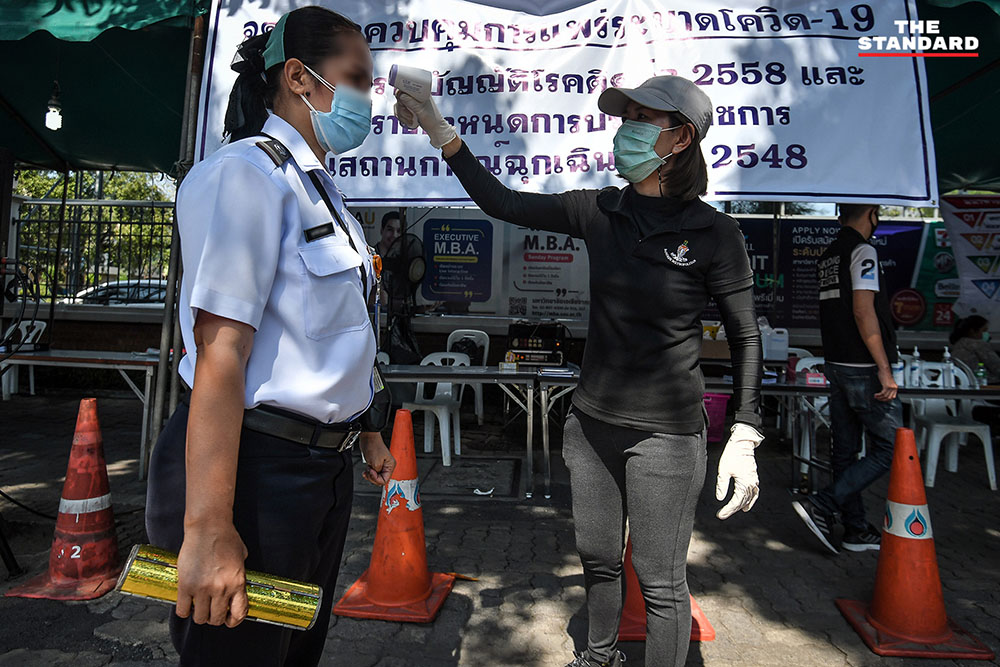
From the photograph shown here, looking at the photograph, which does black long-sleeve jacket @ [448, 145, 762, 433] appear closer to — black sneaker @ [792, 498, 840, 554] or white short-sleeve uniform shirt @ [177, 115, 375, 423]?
white short-sleeve uniform shirt @ [177, 115, 375, 423]

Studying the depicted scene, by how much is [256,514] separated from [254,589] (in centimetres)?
14

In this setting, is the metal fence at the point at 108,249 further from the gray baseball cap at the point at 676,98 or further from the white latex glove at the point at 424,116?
the gray baseball cap at the point at 676,98

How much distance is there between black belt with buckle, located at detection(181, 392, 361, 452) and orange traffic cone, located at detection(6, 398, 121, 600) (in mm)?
2569

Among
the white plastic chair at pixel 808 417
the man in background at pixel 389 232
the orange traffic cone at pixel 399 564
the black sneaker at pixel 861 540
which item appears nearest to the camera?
the orange traffic cone at pixel 399 564

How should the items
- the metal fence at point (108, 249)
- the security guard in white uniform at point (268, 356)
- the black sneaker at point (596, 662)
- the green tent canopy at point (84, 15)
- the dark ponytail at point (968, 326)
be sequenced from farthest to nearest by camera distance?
1. the metal fence at point (108, 249)
2. the dark ponytail at point (968, 326)
3. the green tent canopy at point (84, 15)
4. the black sneaker at point (596, 662)
5. the security guard in white uniform at point (268, 356)

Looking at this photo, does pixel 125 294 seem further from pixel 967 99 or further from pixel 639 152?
pixel 967 99

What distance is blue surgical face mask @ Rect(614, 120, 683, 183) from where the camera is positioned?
7.32 ft

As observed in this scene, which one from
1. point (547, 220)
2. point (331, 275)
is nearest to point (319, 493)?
point (331, 275)

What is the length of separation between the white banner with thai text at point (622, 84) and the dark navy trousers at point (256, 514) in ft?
9.10

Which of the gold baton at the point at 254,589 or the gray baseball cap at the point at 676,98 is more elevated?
the gray baseball cap at the point at 676,98

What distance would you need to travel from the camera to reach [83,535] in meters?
3.33

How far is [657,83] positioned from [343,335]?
1.53 m

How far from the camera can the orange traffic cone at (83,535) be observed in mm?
3312

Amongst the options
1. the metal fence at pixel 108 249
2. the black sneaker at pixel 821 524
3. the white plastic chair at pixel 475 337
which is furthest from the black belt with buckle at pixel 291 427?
the metal fence at pixel 108 249
